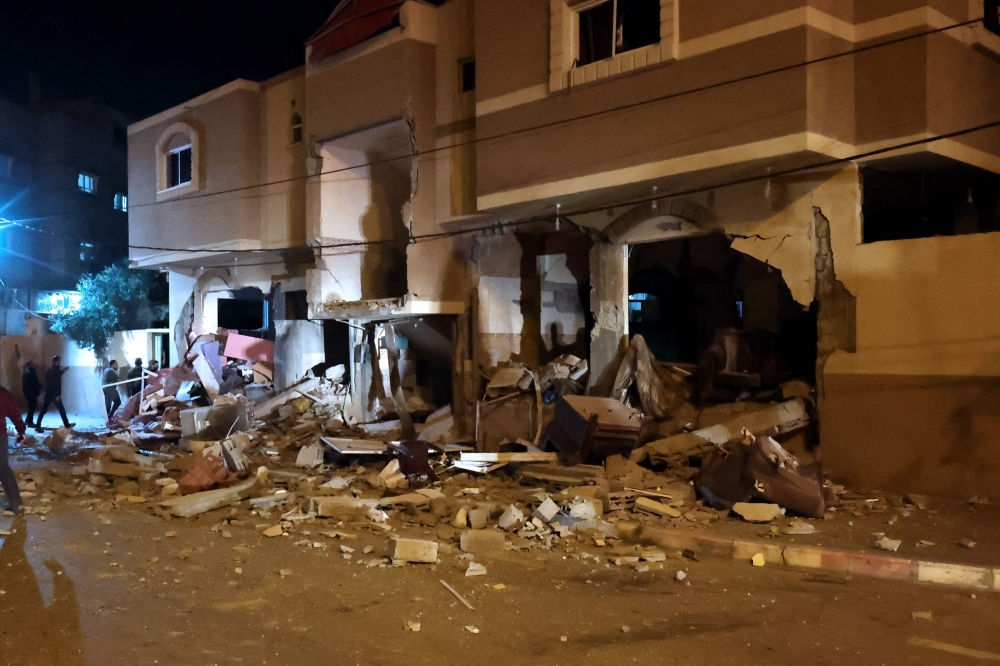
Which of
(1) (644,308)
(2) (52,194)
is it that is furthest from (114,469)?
(2) (52,194)

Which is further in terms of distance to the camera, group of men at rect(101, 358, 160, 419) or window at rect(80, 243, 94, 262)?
window at rect(80, 243, 94, 262)

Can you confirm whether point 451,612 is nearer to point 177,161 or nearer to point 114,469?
point 114,469

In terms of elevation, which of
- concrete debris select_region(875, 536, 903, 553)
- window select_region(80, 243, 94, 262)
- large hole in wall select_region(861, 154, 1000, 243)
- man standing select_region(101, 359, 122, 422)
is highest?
window select_region(80, 243, 94, 262)

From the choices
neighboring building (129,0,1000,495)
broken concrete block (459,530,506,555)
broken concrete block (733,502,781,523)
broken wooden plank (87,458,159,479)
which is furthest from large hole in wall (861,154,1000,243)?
broken wooden plank (87,458,159,479)

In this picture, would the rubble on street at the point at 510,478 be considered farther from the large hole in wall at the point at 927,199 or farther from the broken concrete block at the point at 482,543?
the large hole in wall at the point at 927,199

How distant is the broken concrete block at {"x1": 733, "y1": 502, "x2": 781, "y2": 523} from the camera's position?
300 inches

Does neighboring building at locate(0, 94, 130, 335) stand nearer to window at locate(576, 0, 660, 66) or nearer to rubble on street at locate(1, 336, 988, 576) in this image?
rubble on street at locate(1, 336, 988, 576)

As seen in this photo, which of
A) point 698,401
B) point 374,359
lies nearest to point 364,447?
point 374,359

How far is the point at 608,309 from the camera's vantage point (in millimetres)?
11469

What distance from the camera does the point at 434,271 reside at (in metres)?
13.2

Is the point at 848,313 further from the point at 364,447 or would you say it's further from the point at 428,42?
the point at 428,42

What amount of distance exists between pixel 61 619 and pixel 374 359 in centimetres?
923

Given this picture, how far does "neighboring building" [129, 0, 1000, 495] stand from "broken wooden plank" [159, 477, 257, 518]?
4.62 m

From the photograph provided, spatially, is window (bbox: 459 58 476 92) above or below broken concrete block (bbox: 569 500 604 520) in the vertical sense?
above
